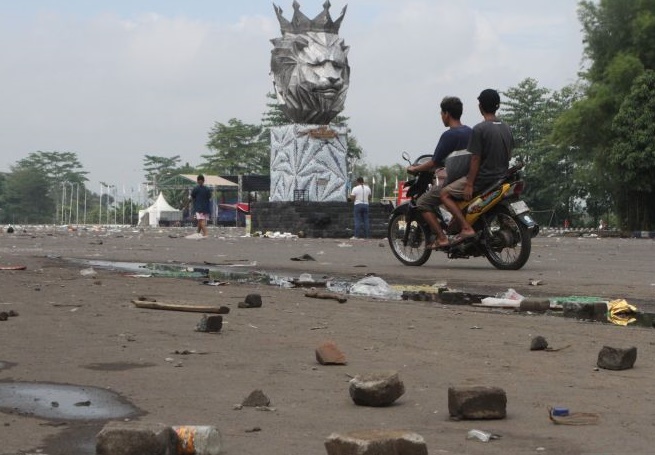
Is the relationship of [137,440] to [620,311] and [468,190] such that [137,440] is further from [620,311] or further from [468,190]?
[468,190]

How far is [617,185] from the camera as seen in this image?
4794cm

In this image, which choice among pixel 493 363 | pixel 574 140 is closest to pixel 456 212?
pixel 493 363

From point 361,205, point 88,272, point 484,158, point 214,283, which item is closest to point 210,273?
point 88,272

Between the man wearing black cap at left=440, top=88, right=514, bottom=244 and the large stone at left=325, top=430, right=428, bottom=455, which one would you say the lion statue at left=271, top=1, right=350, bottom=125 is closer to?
the man wearing black cap at left=440, top=88, right=514, bottom=244

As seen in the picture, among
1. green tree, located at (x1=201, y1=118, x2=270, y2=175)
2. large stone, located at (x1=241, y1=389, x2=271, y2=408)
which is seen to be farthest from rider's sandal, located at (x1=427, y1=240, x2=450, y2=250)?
green tree, located at (x1=201, y1=118, x2=270, y2=175)

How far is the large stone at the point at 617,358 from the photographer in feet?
16.9

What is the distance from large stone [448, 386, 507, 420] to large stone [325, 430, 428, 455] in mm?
768

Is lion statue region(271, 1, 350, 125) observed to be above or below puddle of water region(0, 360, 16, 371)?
above

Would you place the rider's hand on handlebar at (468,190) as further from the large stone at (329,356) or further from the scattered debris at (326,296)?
the large stone at (329,356)

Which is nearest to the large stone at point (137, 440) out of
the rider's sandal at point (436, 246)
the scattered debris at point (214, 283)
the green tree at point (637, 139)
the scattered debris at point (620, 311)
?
the scattered debris at point (620, 311)

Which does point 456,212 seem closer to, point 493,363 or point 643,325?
point 643,325

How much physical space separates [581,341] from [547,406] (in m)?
2.06

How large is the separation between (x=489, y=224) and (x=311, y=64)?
34.4 m

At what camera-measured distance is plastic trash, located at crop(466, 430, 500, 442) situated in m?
3.68
